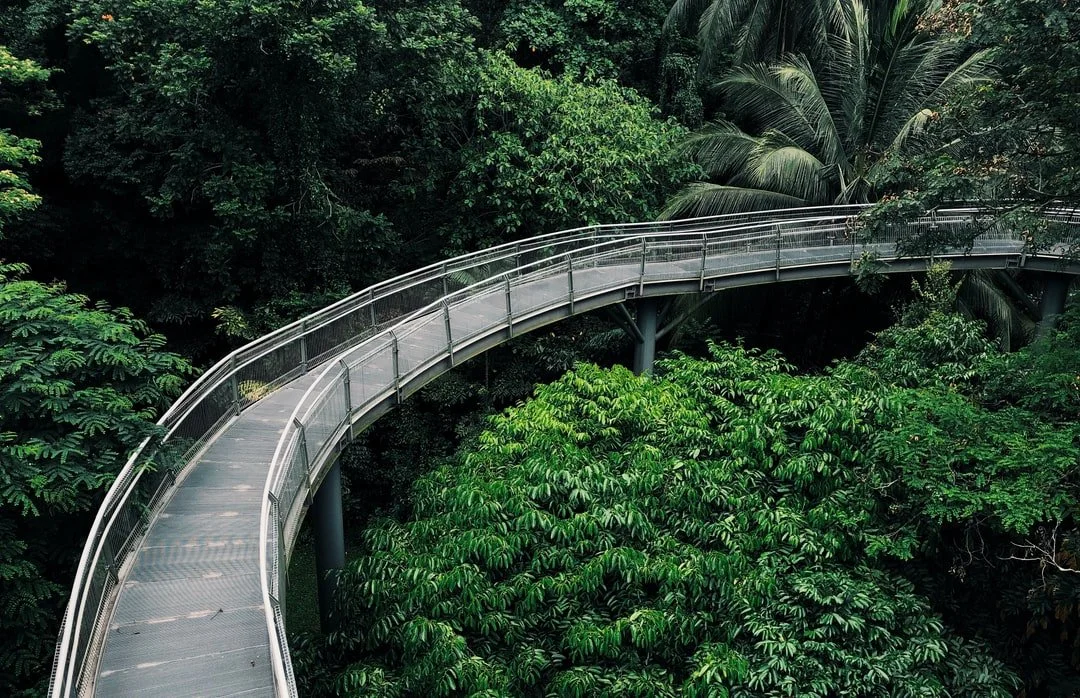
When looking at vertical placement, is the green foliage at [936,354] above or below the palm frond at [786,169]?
below

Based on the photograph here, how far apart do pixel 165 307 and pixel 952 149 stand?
17.0 m

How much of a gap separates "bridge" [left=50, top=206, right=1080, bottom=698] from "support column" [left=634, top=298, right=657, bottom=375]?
41 millimetres

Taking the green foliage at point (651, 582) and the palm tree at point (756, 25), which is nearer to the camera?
the green foliage at point (651, 582)

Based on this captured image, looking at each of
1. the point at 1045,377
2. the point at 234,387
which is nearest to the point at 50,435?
the point at 234,387

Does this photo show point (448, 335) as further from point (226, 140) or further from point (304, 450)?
point (226, 140)

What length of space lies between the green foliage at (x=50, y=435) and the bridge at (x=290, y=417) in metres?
0.50

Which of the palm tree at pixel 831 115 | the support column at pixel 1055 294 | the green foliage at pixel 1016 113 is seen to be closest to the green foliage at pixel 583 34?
the palm tree at pixel 831 115

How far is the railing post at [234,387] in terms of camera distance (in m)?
10.9

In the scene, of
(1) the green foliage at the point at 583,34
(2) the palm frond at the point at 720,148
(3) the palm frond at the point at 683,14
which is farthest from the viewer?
(3) the palm frond at the point at 683,14

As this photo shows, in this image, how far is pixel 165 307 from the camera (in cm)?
1789

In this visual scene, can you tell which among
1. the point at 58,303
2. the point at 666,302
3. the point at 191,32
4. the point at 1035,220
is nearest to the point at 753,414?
the point at 1035,220

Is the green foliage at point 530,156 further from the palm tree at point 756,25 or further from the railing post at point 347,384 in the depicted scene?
the railing post at point 347,384

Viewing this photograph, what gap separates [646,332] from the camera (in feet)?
55.6

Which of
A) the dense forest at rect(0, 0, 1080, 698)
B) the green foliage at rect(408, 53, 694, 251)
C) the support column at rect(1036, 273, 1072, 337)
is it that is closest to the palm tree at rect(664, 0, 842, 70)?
the dense forest at rect(0, 0, 1080, 698)
